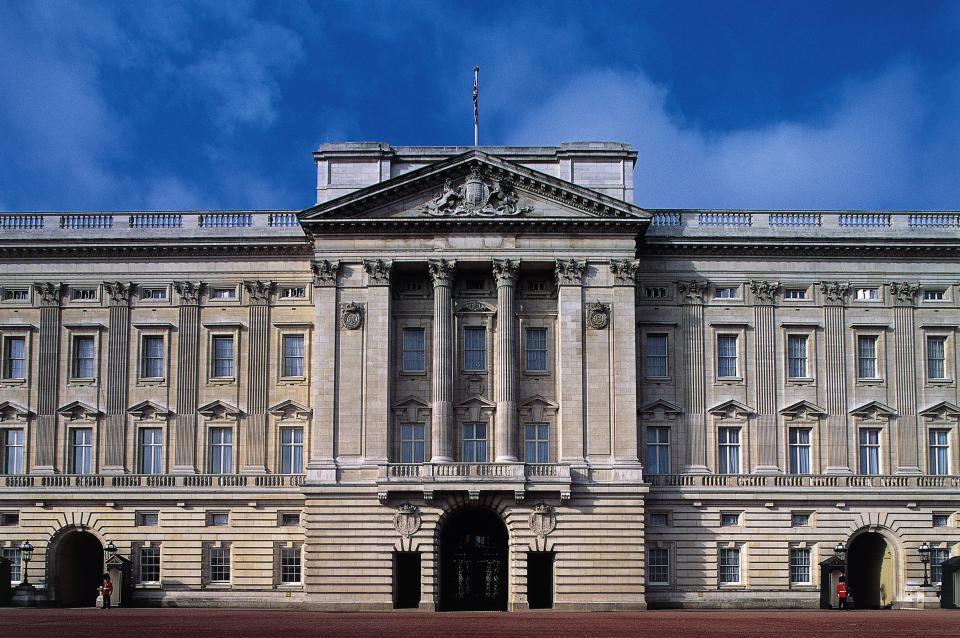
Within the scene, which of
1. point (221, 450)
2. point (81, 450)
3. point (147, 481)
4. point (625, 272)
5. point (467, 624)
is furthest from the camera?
point (81, 450)

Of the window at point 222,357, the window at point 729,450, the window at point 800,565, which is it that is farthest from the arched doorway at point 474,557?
the window at point 800,565

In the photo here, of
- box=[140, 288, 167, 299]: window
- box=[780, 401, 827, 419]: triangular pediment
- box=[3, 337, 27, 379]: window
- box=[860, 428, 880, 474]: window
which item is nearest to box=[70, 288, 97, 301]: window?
box=[140, 288, 167, 299]: window

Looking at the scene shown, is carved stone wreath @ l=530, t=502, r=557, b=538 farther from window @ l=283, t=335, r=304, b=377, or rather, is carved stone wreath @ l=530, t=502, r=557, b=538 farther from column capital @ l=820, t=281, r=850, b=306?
column capital @ l=820, t=281, r=850, b=306

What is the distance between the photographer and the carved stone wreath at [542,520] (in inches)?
2217

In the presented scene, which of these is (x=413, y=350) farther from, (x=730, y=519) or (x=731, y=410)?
(x=730, y=519)

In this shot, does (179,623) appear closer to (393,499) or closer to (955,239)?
(393,499)

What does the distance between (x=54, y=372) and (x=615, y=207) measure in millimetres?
29395

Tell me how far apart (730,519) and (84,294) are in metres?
34.6

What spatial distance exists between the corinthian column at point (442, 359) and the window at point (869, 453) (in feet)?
68.1

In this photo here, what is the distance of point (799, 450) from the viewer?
200 ft

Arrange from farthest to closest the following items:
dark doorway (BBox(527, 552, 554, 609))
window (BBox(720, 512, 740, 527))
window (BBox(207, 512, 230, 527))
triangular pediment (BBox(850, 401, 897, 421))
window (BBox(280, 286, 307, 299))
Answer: window (BBox(280, 286, 307, 299)) < triangular pediment (BBox(850, 401, 897, 421)) < window (BBox(207, 512, 230, 527)) < window (BBox(720, 512, 740, 527)) < dark doorway (BBox(527, 552, 554, 609))

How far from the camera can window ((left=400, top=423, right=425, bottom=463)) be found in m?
58.7

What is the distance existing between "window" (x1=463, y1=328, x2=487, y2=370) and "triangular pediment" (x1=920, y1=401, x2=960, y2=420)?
72.8 feet

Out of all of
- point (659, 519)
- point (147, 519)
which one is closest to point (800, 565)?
point (659, 519)
